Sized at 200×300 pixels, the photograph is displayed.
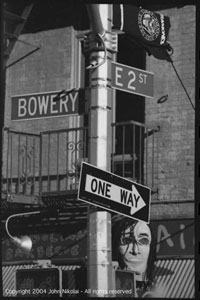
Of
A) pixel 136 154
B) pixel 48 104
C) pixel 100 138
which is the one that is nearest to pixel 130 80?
pixel 48 104

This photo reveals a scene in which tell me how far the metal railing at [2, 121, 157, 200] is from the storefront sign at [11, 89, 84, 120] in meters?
2.05

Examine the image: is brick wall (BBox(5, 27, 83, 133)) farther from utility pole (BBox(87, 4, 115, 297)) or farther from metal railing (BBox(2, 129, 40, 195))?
utility pole (BBox(87, 4, 115, 297))

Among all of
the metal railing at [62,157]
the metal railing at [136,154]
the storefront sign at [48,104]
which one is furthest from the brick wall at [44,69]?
the storefront sign at [48,104]

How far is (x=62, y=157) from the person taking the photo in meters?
13.9

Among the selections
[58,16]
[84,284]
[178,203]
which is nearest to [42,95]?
[84,284]

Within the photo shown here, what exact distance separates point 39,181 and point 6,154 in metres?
1.05

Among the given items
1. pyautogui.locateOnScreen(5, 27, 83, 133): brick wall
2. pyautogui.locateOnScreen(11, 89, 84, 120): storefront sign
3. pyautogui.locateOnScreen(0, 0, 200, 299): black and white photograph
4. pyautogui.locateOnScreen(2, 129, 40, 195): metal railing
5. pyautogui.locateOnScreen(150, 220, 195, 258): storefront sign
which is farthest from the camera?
pyautogui.locateOnScreen(5, 27, 83, 133): brick wall

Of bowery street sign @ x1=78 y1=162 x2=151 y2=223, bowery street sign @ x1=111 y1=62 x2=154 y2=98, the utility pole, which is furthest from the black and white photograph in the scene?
bowery street sign @ x1=78 y1=162 x2=151 y2=223

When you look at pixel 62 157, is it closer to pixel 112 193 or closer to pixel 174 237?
pixel 174 237

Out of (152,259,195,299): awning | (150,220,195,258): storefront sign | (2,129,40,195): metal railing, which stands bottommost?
(152,259,195,299): awning

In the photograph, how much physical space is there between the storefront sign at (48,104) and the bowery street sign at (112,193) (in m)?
1.07

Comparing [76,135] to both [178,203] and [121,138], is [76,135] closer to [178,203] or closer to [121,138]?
[121,138]

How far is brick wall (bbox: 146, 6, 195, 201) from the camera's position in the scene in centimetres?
1283

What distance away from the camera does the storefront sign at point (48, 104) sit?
400 inches
